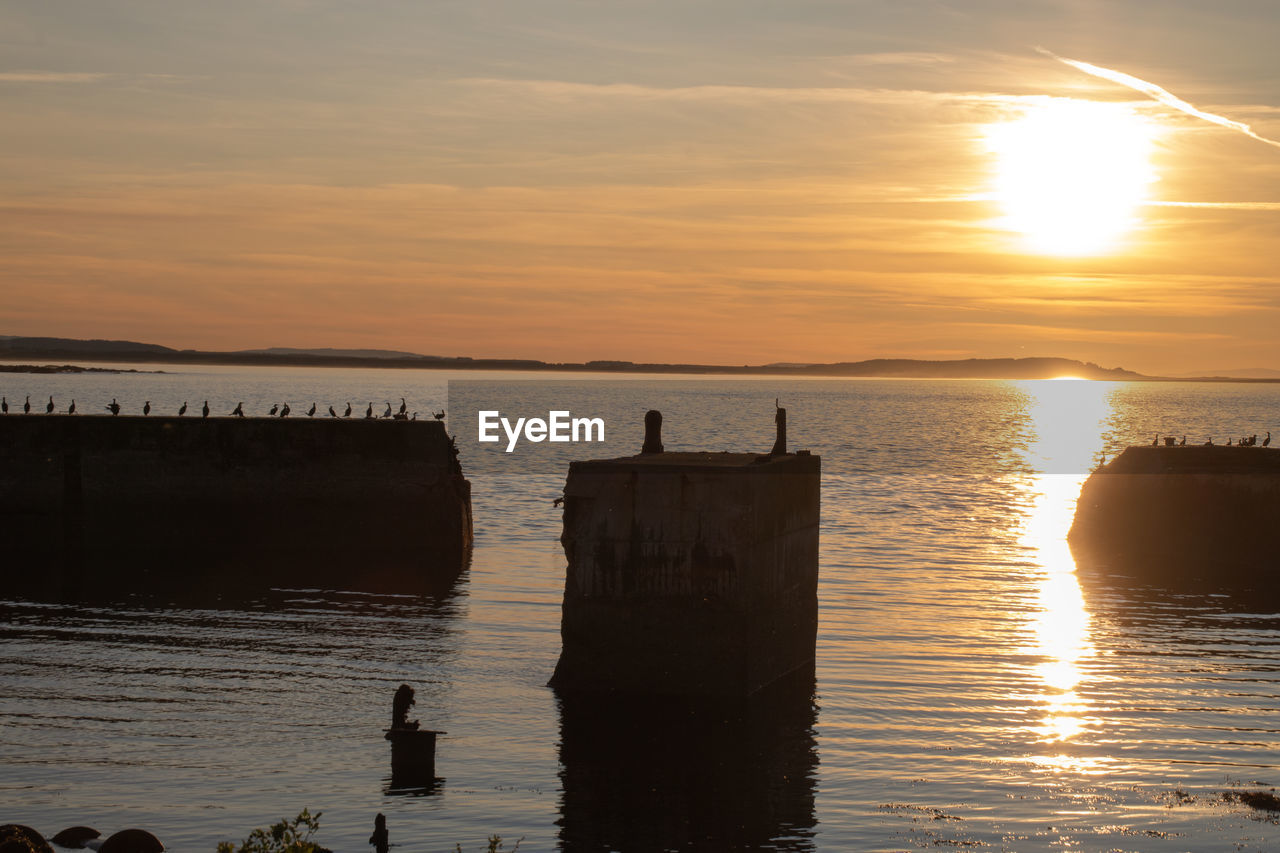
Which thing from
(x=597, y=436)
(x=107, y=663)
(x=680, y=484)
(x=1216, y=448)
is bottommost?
(x=107, y=663)

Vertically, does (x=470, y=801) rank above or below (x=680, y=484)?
below

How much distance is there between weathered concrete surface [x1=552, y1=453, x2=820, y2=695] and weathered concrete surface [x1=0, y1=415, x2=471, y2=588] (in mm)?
17098

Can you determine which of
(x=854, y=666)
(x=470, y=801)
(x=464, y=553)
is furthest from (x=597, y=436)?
(x=470, y=801)

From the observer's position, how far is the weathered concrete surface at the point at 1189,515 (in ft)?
135

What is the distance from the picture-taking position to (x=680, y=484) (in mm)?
20219

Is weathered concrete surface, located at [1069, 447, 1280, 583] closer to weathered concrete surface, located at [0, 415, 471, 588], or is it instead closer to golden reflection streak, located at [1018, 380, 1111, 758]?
golden reflection streak, located at [1018, 380, 1111, 758]

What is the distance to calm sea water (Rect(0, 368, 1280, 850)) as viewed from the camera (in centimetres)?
1609

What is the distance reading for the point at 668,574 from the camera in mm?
20453

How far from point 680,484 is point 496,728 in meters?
4.50

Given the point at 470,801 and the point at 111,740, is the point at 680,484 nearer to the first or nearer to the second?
the point at 470,801

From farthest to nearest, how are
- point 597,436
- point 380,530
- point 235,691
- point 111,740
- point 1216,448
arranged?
1. point 597,436
2. point 1216,448
3. point 380,530
4. point 235,691
5. point 111,740

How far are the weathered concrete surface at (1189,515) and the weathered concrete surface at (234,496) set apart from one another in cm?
2149

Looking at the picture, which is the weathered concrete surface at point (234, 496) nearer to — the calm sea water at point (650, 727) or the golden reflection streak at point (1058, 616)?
the calm sea water at point (650, 727)

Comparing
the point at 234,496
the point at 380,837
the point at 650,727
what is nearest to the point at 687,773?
the point at 650,727
